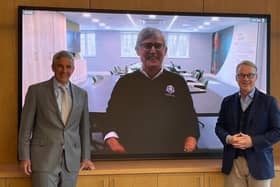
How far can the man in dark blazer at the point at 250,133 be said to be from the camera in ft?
9.91

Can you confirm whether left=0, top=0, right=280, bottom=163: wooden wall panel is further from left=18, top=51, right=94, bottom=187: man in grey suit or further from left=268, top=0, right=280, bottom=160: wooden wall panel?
left=268, top=0, right=280, bottom=160: wooden wall panel

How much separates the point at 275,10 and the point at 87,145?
7.80ft

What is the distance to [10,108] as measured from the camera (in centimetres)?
361

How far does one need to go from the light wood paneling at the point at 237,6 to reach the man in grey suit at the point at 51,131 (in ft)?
5.49

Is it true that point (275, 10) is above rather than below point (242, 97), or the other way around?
above

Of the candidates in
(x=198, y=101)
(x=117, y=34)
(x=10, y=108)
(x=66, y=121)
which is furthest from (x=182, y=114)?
(x=10, y=108)

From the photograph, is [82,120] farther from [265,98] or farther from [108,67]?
[265,98]

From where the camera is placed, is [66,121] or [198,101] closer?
[66,121]

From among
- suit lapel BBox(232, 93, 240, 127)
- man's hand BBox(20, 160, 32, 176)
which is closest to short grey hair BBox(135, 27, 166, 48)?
suit lapel BBox(232, 93, 240, 127)

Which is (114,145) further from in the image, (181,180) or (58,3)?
(58,3)

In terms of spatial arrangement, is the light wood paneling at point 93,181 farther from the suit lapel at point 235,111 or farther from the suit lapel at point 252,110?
the suit lapel at point 252,110

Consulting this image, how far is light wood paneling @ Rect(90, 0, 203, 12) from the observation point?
3707mm

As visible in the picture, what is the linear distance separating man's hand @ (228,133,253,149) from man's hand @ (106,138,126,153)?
3.69 ft

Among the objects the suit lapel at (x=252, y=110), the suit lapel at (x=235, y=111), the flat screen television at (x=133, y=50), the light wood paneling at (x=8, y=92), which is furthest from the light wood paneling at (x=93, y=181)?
the suit lapel at (x=252, y=110)
